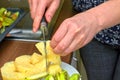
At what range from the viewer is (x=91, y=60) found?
1.14 metres

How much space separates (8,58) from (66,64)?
7.8 inches

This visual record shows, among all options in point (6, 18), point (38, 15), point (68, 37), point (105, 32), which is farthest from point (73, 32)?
point (6, 18)

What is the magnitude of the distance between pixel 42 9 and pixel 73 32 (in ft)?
0.61

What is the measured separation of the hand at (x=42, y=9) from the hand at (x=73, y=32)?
5.1 inches

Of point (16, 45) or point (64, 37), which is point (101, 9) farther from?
point (16, 45)

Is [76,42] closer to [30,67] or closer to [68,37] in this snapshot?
[68,37]

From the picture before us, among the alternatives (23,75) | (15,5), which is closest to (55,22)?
(15,5)

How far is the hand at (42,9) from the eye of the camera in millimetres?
732

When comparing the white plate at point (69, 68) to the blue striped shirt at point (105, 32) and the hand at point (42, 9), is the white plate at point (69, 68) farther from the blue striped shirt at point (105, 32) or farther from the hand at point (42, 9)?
the blue striped shirt at point (105, 32)

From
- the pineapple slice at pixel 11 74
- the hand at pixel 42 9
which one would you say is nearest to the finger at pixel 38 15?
the hand at pixel 42 9

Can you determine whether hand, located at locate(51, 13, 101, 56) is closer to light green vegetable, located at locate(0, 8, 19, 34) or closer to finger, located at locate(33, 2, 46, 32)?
finger, located at locate(33, 2, 46, 32)

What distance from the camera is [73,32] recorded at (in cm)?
60

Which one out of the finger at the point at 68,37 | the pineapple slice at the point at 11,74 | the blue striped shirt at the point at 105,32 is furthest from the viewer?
the blue striped shirt at the point at 105,32

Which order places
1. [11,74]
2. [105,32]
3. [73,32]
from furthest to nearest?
[105,32], [11,74], [73,32]
